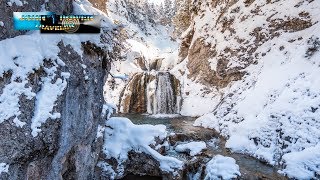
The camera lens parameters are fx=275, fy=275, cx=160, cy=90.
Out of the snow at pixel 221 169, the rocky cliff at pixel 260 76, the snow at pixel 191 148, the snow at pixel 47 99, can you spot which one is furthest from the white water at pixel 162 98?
the snow at pixel 47 99

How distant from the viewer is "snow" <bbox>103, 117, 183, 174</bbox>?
1011cm

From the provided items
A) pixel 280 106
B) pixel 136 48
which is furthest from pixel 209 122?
pixel 136 48

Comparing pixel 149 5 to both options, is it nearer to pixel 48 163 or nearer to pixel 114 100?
pixel 114 100

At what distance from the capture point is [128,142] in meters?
10.7

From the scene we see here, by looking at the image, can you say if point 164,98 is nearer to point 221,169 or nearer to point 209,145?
point 209,145

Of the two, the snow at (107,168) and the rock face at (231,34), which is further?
the rock face at (231,34)

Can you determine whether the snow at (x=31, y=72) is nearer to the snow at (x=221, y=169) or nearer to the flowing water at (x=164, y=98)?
the snow at (x=221, y=169)

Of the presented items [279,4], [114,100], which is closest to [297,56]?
[279,4]

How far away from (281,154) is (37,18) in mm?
10038
